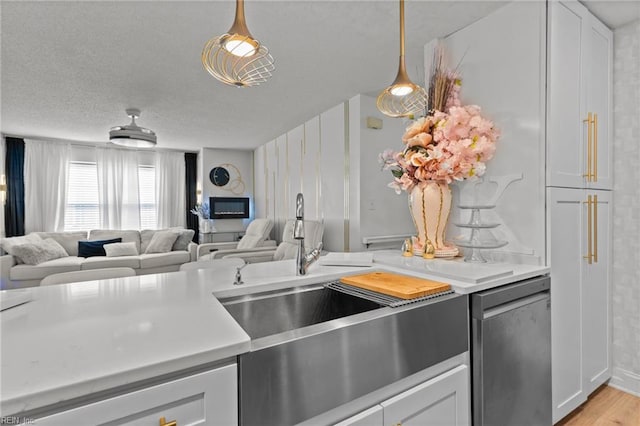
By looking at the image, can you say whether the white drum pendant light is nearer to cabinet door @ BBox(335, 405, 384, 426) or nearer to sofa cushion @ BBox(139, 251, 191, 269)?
sofa cushion @ BBox(139, 251, 191, 269)

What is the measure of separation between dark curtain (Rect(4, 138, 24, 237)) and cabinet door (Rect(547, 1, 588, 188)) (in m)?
7.26

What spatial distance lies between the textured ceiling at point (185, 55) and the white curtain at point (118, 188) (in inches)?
70.5

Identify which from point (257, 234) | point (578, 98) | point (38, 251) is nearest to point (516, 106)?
point (578, 98)

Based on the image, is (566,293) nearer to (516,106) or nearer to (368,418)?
(516,106)

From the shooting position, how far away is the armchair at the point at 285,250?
3711 millimetres

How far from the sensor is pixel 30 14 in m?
1.86

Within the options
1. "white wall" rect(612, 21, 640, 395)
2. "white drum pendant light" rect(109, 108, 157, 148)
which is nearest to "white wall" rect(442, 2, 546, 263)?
"white wall" rect(612, 21, 640, 395)

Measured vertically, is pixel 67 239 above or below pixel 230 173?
below

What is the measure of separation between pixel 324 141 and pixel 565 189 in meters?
2.78

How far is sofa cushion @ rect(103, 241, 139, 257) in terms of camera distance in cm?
477

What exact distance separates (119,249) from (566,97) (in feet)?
18.5

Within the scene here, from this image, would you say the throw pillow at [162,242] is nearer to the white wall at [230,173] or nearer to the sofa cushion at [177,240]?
the sofa cushion at [177,240]

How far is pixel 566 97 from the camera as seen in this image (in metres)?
1.63

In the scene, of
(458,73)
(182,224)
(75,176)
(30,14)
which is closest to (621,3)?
(458,73)
